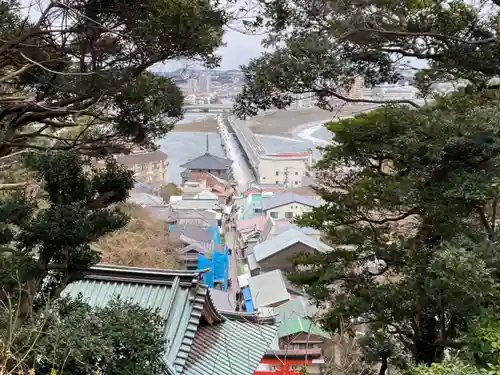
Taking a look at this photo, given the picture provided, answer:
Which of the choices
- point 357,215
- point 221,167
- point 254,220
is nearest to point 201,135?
point 221,167

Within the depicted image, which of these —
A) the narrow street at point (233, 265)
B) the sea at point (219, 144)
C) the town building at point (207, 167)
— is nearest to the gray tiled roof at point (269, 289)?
the narrow street at point (233, 265)

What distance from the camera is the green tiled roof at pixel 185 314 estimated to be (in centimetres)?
444

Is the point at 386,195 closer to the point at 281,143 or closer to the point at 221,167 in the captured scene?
the point at 221,167

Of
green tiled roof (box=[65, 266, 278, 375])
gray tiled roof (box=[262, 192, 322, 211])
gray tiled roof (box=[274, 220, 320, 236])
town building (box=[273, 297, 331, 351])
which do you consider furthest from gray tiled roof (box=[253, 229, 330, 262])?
green tiled roof (box=[65, 266, 278, 375])

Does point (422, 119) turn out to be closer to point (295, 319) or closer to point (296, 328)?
point (296, 328)

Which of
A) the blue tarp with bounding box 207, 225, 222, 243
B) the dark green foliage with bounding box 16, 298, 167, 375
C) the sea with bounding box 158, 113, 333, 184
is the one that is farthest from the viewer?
the sea with bounding box 158, 113, 333, 184

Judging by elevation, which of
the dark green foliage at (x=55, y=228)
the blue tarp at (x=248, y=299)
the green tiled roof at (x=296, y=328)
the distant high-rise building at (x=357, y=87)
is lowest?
the blue tarp at (x=248, y=299)

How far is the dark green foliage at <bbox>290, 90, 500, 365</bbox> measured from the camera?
3.34 meters

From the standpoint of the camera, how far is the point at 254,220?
832 inches

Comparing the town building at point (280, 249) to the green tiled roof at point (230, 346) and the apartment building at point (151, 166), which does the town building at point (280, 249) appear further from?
the apartment building at point (151, 166)

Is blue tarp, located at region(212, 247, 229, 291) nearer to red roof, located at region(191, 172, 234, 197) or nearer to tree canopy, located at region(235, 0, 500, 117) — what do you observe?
red roof, located at region(191, 172, 234, 197)

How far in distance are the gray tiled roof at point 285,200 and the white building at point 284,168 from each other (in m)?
5.58

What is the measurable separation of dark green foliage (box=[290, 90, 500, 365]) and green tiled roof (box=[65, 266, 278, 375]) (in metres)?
1.07

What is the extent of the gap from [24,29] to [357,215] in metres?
4.10
